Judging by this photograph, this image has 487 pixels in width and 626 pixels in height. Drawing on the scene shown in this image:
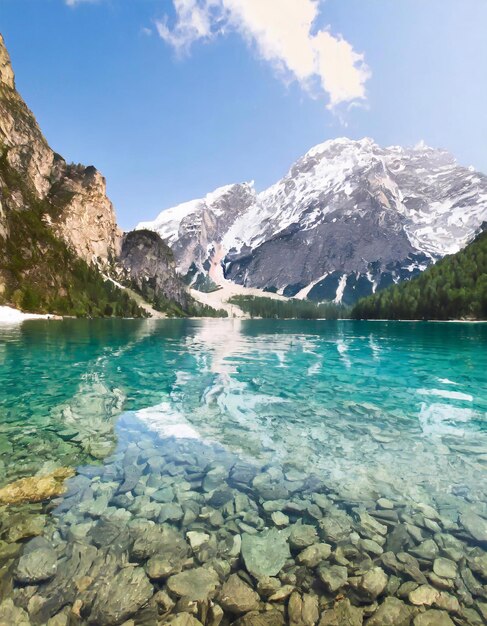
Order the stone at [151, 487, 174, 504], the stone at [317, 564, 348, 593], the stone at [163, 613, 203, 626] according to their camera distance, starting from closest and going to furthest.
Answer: the stone at [163, 613, 203, 626] → the stone at [317, 564, 348, 593] → the stone at [151, 487, 174, 504]

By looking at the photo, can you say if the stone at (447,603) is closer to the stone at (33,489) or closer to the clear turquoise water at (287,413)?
the clear turquoise water at (287,413)

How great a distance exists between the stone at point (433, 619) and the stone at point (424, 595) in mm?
251

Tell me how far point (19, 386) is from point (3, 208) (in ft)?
717

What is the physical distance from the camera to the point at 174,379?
2914cm

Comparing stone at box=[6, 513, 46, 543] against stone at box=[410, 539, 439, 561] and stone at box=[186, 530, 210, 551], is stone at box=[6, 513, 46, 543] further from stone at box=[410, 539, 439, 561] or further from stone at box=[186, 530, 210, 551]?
stone at box=[410, 539, 439, 561]

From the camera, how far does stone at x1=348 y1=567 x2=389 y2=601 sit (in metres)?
6.34

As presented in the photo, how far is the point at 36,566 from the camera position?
676 cm

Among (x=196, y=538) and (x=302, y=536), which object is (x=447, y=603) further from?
(x=196, y=538)

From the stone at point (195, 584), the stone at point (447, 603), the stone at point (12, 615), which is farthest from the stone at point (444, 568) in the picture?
the stone at point (12, 615)

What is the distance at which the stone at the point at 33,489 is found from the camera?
9359 millimetres

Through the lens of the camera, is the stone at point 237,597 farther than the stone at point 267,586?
No

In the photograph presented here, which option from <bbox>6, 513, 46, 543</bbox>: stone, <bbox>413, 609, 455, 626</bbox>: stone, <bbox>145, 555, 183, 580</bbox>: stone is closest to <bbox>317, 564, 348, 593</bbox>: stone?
<bbox>413, 609, 455, 626</bbox>: stone

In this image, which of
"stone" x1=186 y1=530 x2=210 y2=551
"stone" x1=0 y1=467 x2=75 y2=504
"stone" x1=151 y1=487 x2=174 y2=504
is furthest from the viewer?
"stone" x1=151 y1=487 x2=174 y2=504

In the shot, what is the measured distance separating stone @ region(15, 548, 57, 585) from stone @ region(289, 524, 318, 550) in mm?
5013
